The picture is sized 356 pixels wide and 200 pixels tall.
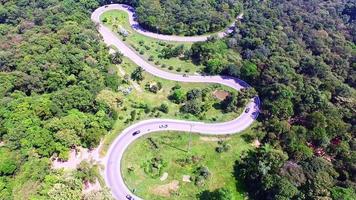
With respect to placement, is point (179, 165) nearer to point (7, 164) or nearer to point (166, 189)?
point (166, 189)

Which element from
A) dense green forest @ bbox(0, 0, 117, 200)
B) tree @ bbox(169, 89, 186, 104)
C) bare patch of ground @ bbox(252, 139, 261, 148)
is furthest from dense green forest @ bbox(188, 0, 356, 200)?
dense green forest @ bbox(0, 0, 117, 200)

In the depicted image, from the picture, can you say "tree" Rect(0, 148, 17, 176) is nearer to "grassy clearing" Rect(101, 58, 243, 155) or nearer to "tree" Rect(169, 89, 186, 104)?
"grassy clearing" Rect(101, 58, 243, 155)

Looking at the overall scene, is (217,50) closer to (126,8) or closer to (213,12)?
(213,12)

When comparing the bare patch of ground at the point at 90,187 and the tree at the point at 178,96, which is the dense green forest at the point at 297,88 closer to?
the tree at the point at 178,96

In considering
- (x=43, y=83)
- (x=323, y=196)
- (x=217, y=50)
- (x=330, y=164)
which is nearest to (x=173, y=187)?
(x=323, y=196)

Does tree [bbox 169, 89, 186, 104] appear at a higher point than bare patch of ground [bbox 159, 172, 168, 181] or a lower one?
higher

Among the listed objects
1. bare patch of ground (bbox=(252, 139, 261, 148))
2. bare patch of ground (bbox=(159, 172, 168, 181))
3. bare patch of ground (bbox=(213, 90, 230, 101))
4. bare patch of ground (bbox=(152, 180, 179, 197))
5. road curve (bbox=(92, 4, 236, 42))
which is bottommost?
bare patch of ground (bbox=(152, 180, 179, 197))
